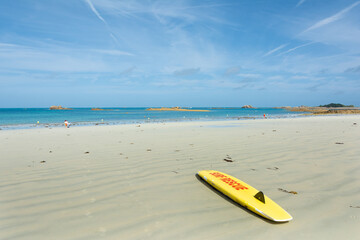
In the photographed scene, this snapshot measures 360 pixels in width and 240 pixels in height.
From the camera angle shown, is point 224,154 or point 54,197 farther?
point 224,154

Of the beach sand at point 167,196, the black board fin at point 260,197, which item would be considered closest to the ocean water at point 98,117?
the beach sand at point 167,196

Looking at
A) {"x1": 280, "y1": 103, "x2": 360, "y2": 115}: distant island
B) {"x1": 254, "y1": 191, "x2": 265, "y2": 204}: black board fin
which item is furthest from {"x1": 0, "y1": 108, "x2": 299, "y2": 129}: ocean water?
{"x1": 254, "y1": 191, "x2": 265, "y2": 204}: black board fin

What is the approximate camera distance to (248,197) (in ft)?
9.96

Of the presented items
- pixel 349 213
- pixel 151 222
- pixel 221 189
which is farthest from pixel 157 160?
pixel 349 213

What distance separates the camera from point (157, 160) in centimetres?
548

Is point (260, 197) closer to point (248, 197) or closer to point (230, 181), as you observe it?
point (248, 197)

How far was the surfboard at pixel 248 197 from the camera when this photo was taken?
2.62m

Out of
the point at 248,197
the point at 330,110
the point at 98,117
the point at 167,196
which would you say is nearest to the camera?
the point at 248,197

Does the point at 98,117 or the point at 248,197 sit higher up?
the point at 248,197

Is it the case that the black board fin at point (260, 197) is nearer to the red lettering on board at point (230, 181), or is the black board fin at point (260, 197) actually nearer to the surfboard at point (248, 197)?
the surfboard at point (248, 197)

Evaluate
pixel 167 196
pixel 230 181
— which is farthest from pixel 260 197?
pixel 167 196

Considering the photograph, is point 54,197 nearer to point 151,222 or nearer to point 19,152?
point 151,222

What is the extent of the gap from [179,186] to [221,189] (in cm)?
77

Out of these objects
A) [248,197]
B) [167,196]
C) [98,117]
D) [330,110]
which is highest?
[330,110]
